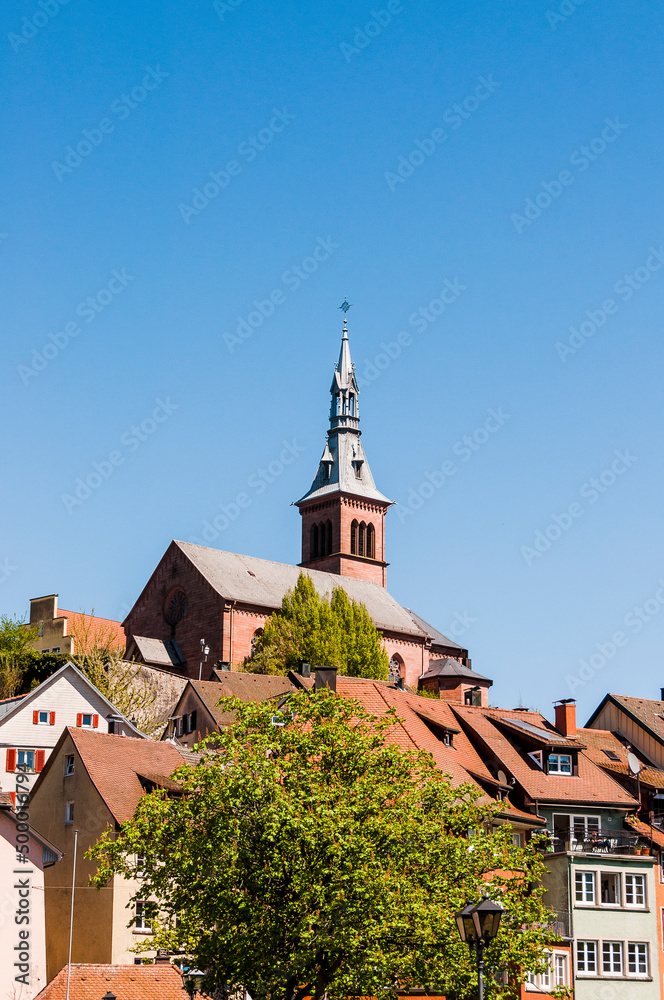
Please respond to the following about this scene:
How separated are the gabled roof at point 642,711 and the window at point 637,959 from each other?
1370 cm

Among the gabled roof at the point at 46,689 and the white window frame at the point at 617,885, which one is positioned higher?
the gabled roof at the point at 46,689

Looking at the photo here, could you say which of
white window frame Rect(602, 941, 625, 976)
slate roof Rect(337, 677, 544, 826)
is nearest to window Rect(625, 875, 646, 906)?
white window frame Rect(602, 941, 625, 976)

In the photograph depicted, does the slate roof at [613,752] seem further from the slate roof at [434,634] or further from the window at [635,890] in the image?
the slate roof at [434,634]

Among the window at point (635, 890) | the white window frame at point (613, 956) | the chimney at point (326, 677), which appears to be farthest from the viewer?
the chimney at point (326, 677)

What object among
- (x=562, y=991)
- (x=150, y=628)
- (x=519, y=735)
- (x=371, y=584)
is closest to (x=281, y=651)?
(x=150, y=628)

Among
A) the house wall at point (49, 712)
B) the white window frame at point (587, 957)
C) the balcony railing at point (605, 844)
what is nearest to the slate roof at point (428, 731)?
the balcony railing at point (605, 844)

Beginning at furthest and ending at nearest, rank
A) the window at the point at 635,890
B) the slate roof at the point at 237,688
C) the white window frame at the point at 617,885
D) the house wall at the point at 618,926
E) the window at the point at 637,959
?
the slate roof at the point at 237,688, the window at the point at 635,890, the white window frame at the point at 617,885, the window at the point at 637,959, the house wall at the point at 618,926

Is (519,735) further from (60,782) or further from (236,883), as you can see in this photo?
(236,883)

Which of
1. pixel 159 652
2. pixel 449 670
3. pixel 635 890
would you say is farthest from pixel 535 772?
pixel 449 670

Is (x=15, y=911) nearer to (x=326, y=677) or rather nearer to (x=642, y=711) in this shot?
(x=326, y=677)

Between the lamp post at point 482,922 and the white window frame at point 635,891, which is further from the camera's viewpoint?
the white window frame at point 635,891

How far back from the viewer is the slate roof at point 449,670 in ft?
353

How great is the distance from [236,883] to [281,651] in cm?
5686

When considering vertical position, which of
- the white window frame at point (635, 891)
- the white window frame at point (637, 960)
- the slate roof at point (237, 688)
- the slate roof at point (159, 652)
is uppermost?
the slate roof at point (159, 652)
